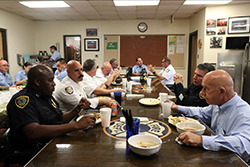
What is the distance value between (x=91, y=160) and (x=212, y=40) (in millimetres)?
5520

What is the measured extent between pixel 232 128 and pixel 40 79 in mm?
1526

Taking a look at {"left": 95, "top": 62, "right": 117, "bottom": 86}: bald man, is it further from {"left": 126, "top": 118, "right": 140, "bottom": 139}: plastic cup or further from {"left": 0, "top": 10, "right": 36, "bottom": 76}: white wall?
{"left": 0, "top": 10, "right": 36, "bottom": 76}: white wall

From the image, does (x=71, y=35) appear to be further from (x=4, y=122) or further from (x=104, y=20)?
(x=4, y=122)

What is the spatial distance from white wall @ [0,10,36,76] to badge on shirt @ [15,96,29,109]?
574cm

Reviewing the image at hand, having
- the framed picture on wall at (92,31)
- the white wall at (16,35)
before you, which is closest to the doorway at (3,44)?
the white wall at (16,35)

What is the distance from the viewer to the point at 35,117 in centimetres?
136

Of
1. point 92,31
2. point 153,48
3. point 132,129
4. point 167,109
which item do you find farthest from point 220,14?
point 132,129

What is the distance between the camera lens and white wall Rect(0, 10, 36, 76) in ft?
19.9

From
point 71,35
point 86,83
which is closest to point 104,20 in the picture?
point 71,35

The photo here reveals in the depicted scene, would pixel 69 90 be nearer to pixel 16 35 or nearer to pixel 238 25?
pixel 238 25

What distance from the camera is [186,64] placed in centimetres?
741

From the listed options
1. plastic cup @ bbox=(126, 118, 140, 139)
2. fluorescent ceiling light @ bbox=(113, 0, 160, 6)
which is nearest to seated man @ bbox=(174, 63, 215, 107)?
plastic cup @ bbox=(126, 118, 140, 139)

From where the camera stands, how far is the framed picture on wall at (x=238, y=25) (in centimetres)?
512

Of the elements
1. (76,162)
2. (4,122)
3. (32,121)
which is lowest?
(4,122)
